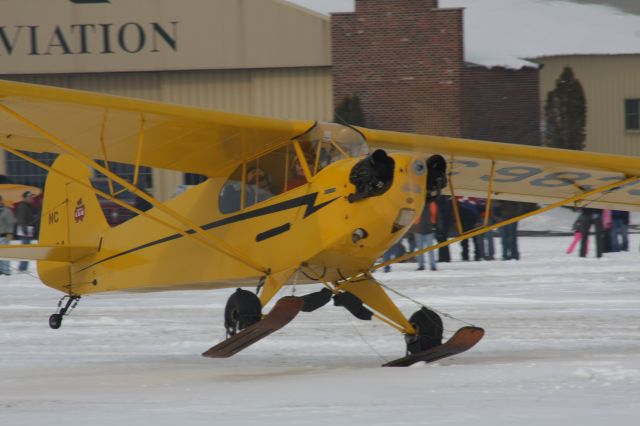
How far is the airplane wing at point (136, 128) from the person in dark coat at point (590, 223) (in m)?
14.0

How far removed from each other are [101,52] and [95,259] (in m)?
25.7

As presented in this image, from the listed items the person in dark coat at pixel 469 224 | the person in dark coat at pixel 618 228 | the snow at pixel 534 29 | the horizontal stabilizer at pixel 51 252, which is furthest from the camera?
the snow at pixel 534 29

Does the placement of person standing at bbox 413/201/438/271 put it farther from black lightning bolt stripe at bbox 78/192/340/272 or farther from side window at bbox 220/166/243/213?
side window at bbox 220/166/243/213

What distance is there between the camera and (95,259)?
12844 mm

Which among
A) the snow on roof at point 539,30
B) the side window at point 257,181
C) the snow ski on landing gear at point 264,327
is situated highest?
the snow on roof at point 539,30

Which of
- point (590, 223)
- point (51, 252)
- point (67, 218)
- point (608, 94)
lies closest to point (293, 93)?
point (608, 94)

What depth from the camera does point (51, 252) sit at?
42.3 feet

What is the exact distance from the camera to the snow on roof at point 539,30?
1667 inches

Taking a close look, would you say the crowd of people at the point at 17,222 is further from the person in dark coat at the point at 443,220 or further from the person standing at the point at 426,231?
the person in dark coat at the point at 443,220

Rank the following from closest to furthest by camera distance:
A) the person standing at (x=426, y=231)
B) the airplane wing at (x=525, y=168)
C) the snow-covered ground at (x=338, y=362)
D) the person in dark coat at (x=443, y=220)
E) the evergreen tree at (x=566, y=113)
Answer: the snow-covered ground at (x=338, y=362), the airplane wing at (x=525, y=168), the person standing at (x=426, y=231), the person in dark coat at (x=443, y=220), the evergreen tree at (x=566, y=113)

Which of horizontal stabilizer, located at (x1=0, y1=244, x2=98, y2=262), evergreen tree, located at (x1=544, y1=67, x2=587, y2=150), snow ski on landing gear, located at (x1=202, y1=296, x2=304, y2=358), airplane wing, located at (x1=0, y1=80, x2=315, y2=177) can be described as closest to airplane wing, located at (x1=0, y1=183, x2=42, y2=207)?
evergreen tree, located at (x1=544, y1=67, x2=587, y2=150)

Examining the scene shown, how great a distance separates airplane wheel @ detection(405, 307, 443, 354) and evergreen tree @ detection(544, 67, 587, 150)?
29819 mm

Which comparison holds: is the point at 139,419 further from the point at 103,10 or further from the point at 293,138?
the point at 103,10

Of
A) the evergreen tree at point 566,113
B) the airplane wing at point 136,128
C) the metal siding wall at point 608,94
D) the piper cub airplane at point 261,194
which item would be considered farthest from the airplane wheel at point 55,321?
the metal siding wall at point 608,94
